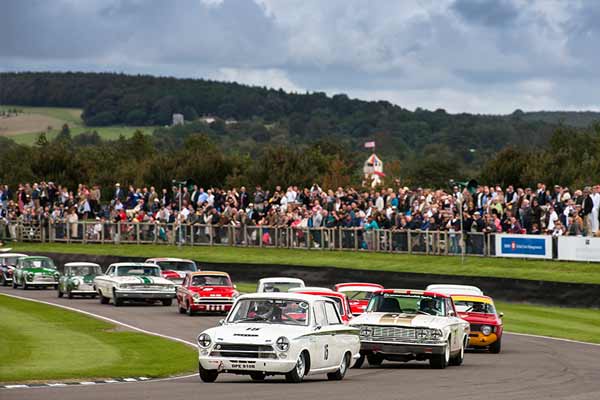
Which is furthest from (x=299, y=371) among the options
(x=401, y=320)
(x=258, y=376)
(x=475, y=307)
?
(x=475, y=307)

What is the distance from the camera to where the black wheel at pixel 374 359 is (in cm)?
2339

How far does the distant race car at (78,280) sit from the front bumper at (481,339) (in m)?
20.1

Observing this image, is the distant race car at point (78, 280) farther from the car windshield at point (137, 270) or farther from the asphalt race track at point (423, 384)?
the asphalt race track at point (423, 384)

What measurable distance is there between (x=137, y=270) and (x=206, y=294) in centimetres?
503

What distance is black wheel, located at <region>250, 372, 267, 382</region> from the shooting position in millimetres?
18797

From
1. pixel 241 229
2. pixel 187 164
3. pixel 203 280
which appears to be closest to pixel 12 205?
pixel 241 229

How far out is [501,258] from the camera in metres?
45.5

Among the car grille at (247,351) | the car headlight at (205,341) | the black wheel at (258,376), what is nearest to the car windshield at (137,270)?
the black wheel at (258,376)

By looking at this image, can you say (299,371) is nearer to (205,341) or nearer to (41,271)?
(205,341)

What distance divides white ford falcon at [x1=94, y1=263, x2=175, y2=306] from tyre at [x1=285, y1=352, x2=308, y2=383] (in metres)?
22.0

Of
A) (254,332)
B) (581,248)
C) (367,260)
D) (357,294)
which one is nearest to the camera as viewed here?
(254,332)

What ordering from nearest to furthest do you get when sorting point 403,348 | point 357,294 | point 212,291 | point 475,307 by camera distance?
1. point 403,348
2. point 475,307
3. point 357,294
4. point 212,291

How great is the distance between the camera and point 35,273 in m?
50.0

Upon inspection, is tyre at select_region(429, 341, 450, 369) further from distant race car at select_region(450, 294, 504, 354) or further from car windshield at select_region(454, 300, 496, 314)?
car windshield at select_region(454, 300, 496, 314)
